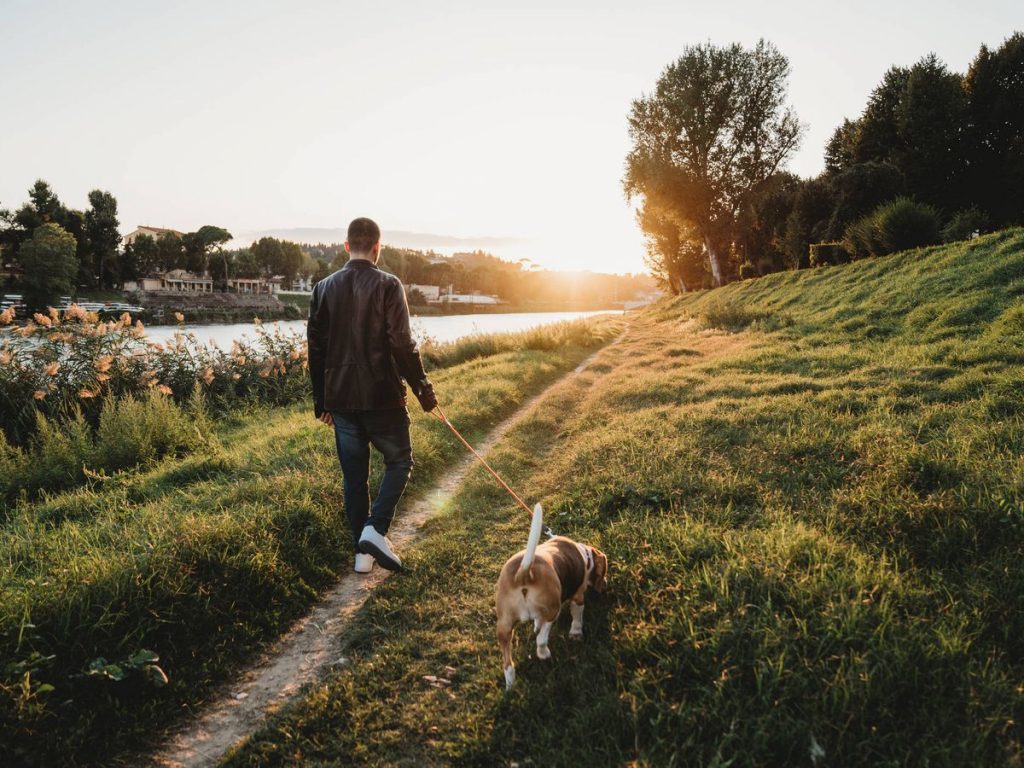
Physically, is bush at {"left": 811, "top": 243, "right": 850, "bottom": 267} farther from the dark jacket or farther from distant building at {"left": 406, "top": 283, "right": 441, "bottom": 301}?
distant building at {"left": 406, "top": 283, "right": 441, "bottom": 301}

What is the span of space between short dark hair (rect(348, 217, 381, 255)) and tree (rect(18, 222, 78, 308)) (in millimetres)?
52691

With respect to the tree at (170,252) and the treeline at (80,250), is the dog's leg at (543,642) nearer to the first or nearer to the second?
the treeline at (80,250)

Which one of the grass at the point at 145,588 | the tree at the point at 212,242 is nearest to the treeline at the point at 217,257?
the tree at the point at 212,242

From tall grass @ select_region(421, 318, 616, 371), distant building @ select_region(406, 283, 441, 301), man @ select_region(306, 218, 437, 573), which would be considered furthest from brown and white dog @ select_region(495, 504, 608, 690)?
distant building @ select_region(406, 283, 441, 301)

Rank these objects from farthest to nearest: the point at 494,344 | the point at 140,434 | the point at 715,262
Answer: the point at 715,262 < the point at 494,344 < the point at 140,434

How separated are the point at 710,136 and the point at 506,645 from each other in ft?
120

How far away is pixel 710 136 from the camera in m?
32.7

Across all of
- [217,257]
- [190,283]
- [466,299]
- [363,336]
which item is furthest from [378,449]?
[466,299]

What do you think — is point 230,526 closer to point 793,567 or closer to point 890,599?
point 793,567

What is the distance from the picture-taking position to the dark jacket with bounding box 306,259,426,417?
4309 millimetres

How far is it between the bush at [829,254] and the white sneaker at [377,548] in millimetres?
23407

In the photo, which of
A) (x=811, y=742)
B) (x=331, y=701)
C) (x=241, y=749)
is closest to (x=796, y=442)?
(x=811, y=742)

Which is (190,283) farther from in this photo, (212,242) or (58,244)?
(58,244)

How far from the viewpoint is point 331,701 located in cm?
310
